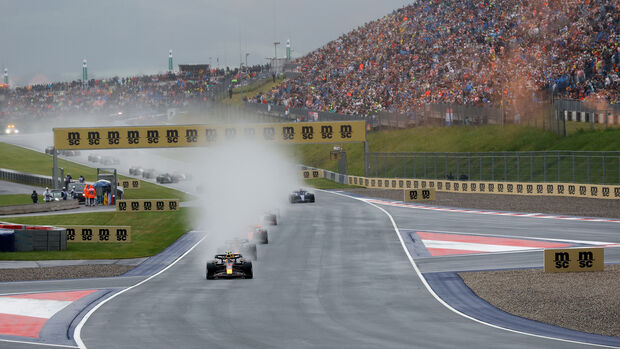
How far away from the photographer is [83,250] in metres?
32.9

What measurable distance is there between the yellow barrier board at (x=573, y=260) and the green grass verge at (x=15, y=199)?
140ft

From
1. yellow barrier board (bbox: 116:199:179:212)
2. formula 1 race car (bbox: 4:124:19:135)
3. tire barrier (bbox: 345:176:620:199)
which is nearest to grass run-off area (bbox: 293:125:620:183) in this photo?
tire barrier (bbox: 345:176:620:199)

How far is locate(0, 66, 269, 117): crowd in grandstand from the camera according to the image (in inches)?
5276

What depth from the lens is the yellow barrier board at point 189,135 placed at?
6209 centimetres

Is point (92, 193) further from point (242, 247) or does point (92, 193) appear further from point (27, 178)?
point (242, 247)

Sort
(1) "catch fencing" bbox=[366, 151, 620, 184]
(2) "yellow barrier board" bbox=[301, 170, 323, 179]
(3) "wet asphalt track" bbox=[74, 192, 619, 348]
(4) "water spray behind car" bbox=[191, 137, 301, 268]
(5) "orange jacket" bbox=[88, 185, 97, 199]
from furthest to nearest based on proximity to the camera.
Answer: (2) "yellow barrier board" bbox=[301, 170, 323, 179]
(5) "orange jacket" bbox=[88, 185, 97, 199]
(1) "catch fencing" bbox=[366, 151, 620, 184]
(4) "water spray behind car" bbox=[191, 137, 301, 268]
(3) "wet asphalt track" bbox=[74, 192, 619, 348]

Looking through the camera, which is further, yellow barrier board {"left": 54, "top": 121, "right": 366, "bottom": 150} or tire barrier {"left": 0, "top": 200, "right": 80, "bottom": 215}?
yellow barrier board {"left": 54, "top": 121, "right": 366, "bottom": 150}

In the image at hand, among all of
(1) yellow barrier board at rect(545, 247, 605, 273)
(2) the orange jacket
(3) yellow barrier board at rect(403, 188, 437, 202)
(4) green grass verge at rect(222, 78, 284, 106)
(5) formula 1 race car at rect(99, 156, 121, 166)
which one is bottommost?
(1) yellow barrier board at rect(545, 247, 605, 273)

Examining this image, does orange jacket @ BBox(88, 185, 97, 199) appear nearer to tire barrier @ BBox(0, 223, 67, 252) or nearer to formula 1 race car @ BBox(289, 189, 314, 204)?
formula 1 race car @ BBox(289, 189, 314, 204)

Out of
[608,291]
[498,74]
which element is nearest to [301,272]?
[608,291]

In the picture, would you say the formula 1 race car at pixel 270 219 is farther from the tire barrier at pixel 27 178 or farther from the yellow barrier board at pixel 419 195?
the tire barrier at pixel 27 178

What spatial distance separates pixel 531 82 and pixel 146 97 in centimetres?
9556

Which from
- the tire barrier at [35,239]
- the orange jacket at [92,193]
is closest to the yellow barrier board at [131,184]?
the orange jacket at [92,193]

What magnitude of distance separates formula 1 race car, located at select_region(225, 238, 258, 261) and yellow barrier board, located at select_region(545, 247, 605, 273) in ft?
32.0
